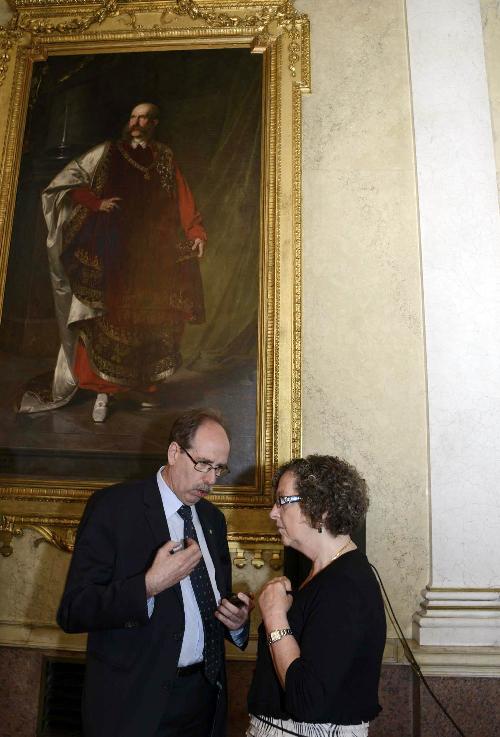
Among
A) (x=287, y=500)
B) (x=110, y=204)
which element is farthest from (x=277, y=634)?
(x=110, y=204)

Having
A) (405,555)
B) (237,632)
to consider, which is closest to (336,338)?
(405,555)

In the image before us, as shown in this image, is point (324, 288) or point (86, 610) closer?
point (86, 610)

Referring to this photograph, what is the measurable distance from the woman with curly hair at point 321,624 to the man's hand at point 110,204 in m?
3.17

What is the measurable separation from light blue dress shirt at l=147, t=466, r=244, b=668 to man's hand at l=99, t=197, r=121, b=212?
108 inches

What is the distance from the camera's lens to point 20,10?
5.43 meters

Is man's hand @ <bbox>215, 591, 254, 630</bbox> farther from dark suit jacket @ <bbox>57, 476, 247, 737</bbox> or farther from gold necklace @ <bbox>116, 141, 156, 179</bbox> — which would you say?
gold necklace @ <bbox>116, 141, 156, 179</bbox>

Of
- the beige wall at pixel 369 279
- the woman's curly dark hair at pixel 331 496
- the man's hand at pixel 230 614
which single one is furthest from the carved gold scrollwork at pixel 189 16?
the man's hand at pixel 230 614

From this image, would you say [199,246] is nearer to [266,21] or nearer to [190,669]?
[266,21]

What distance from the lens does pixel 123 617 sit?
228cm

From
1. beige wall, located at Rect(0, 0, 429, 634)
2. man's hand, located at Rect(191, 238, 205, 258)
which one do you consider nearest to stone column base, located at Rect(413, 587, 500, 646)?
beige wall, located at Rect(0, 0, 429, 634)

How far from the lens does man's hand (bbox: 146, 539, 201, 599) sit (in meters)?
2.28

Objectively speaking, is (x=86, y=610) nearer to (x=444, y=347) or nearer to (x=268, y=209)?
(x=444, y=347)

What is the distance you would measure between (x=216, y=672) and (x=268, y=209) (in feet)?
10.5

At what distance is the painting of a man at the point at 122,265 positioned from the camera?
4547 millimetres
